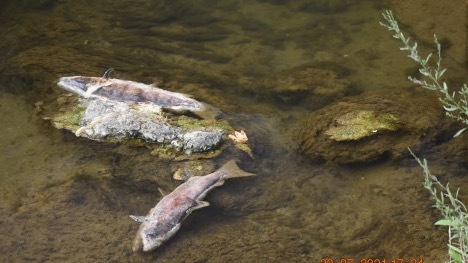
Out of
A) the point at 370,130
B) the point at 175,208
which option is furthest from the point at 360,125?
the point at 175,208

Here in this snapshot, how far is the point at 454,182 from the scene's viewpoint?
4523mm

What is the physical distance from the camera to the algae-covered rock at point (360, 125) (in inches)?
191

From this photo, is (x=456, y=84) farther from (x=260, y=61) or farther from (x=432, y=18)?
(x=260, y=61)

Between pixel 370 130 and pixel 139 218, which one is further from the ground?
pixel 370 130

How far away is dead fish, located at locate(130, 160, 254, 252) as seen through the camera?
4.13 metres

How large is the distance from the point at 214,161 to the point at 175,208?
651 mm

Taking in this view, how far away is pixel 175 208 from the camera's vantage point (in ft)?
14.1

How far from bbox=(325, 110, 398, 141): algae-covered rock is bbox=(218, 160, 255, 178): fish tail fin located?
2.77 feet

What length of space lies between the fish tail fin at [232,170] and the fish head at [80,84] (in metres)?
1.58

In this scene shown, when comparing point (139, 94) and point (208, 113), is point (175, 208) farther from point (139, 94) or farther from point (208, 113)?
point (139, 94)

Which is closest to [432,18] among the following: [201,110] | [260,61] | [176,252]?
[260,61]

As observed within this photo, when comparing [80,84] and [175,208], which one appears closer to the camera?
[175,208]

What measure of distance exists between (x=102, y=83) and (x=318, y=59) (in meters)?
2.37
